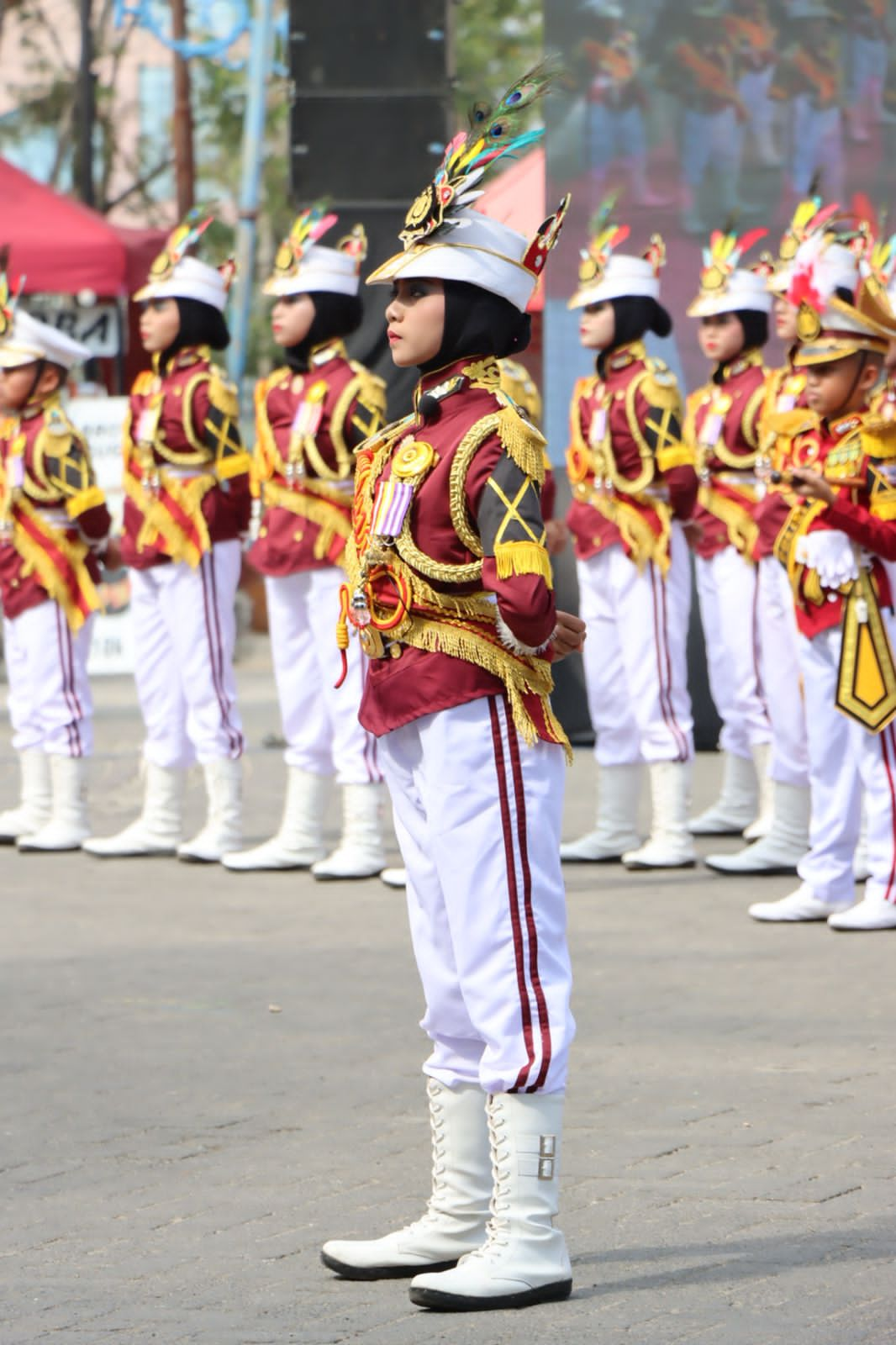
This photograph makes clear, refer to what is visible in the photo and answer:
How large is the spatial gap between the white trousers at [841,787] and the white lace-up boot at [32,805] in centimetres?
360

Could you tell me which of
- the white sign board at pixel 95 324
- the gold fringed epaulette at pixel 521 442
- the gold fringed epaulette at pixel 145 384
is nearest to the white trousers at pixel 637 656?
the gold fringed epaulette at pixel 145 384

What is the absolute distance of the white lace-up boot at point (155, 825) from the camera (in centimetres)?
1034

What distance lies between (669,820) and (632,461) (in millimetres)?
1410

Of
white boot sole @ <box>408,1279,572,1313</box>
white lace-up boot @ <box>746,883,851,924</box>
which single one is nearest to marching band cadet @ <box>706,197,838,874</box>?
white lace-up boot @ <box>746,883,851,924</box>

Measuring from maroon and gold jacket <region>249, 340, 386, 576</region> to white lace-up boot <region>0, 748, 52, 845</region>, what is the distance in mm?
1650

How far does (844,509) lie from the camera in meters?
8.02

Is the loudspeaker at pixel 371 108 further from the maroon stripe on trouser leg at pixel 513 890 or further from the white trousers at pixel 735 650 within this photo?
the maroon stripe on trouser leg at pixel 513 890

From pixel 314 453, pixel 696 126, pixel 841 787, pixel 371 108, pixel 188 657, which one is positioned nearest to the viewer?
pixel 841 787

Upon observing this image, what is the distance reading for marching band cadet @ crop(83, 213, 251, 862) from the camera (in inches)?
391

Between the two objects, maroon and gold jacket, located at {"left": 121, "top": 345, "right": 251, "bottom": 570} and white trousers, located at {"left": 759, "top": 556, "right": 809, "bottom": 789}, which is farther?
maroon and gold jacket, located at {"left": 121, "top": 345, "right": 251, "bottom": 570}

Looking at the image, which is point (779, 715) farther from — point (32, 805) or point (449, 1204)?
point (449, 1204)

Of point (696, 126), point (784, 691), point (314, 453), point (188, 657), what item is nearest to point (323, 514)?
point (314, 453)

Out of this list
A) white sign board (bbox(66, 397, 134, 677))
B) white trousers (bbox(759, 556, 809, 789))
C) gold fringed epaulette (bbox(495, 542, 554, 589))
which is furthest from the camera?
white sign board (bbox(66, 397, 134, 677))

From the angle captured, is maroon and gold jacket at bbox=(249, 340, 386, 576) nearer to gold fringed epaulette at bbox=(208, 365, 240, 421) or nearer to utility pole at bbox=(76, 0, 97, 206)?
gold fringed epaulette at bbox=(208, 365, 240, 421)
